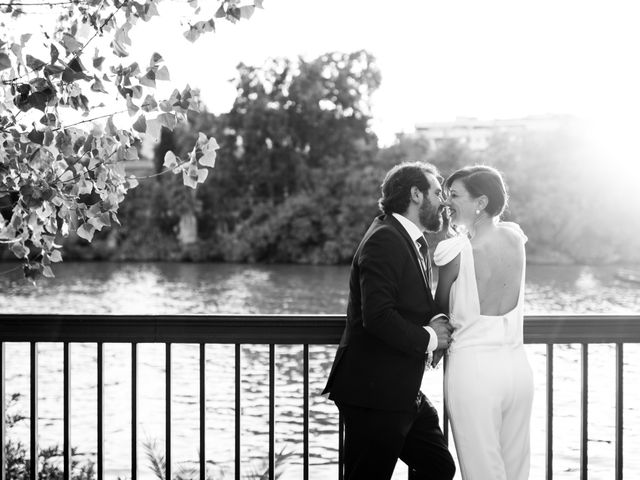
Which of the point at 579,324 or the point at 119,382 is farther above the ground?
the point at 579,324

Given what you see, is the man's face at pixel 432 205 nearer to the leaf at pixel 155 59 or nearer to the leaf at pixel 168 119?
the leaf at pixel 168 119

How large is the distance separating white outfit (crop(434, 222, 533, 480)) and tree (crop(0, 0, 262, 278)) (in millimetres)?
1139

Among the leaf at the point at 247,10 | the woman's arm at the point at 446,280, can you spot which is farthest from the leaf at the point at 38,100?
the woman's arm at the point at 446,280

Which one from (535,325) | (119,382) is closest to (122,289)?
(119,382)

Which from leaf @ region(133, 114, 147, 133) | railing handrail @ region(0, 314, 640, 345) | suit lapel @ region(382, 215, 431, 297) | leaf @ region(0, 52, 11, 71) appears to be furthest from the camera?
railing handrail @ region(0, 314, 640, 345)

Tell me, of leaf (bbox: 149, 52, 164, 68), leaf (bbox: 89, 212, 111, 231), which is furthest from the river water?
leaf (bbox: 149, 52, 164, 68)

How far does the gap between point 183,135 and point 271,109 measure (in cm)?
544

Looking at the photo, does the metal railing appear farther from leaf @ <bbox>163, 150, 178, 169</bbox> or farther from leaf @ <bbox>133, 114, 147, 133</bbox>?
leaf @ <bbox>133, 114, 147, 133</bbox>

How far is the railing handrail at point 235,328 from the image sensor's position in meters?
4.11

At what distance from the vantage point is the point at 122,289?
119 feet

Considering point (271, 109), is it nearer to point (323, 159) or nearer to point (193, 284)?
point (323, 159)

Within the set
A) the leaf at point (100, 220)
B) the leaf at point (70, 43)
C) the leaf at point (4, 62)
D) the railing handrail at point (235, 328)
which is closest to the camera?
the leaf at point (4, 62)

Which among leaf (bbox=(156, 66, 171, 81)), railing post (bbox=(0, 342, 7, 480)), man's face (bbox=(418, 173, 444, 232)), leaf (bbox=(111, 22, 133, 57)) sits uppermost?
leaf (bbox=(111, 22, 133, 57))

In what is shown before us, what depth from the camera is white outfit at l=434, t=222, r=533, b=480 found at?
11.9ft
